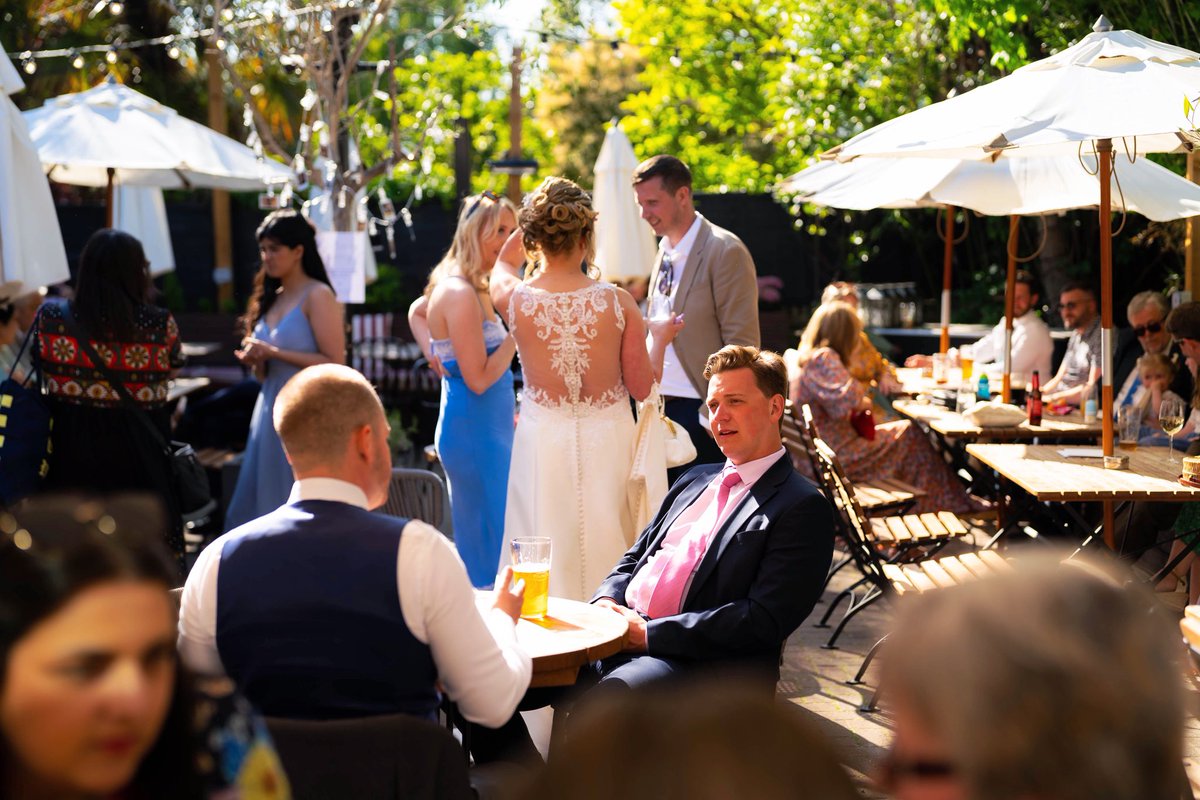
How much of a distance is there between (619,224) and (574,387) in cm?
741

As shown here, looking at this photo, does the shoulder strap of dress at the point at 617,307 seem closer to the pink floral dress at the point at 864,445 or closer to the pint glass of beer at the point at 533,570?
the pint glass of beer at the point at 533,570

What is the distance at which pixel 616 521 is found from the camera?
190 inches

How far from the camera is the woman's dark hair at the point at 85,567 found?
1254 mm

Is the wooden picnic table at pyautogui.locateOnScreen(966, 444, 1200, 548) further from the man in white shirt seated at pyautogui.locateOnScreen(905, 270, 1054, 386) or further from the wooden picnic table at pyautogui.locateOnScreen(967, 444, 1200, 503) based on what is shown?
the man in white shirt seated at pyautogui.locateOnScreen(905, 270, 1054, 386)

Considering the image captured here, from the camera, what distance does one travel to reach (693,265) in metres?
5.97

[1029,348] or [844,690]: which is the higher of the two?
[1029,348]

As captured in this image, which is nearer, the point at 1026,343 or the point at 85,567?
the point at 85,567

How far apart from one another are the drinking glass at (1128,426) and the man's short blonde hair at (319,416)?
4.10 meters

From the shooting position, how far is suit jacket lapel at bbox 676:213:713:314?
596 centimetres

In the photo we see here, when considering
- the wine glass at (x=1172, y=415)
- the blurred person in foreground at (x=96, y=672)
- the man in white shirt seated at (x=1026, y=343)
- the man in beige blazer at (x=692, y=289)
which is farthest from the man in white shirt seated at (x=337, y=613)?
the man in white shirt seated at (x=1026, y=343)

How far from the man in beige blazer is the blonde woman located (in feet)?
5.00

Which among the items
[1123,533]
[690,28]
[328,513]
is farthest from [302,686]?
[690,28]

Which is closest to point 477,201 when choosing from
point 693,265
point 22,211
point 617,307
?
point 693,265

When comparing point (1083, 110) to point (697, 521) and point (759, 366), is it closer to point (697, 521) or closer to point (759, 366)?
point (759, 366)
